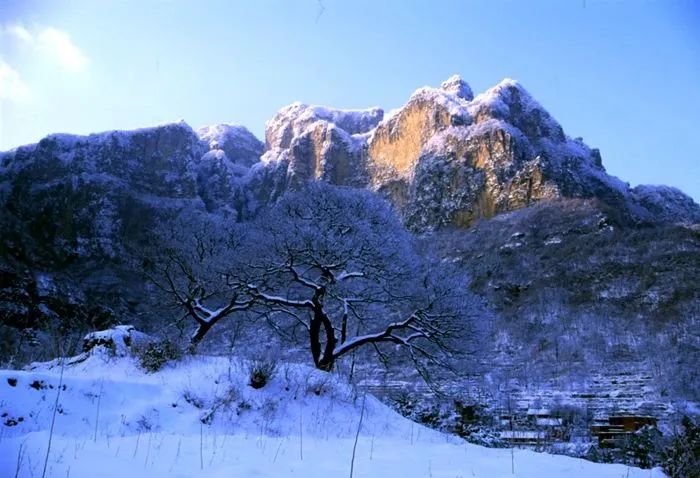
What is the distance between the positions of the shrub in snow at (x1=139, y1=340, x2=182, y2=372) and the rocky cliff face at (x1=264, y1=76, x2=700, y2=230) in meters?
65.8

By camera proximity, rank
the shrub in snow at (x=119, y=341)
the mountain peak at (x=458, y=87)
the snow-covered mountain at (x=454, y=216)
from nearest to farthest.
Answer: the shrub in snow at (x=119, y=341), the snow-covered mountain at (x=454, y=216), the mountain peak at (x=458, y=87)

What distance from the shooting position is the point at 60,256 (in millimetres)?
66625

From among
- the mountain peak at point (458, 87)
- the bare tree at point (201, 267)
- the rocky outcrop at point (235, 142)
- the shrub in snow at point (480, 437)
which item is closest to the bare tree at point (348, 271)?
the bare tree at point (201, 267)

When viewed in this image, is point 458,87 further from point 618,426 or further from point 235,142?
point 618,426

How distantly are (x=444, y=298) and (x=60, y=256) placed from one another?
6727 cm

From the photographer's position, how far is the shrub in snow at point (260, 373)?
9.09 metres

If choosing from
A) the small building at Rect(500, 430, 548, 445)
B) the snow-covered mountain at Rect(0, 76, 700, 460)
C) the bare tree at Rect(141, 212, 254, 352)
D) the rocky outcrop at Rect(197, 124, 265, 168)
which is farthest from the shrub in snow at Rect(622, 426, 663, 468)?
the rocky outcrop at Rect(197, 124, 265, 168)

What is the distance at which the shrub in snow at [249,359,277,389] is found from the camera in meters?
9.09

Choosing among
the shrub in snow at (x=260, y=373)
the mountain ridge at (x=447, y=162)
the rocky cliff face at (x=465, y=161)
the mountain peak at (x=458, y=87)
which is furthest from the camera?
the mountain peak at (x=458, y=87)

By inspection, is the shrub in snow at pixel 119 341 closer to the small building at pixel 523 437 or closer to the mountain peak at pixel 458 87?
the small building at pixel 523 437

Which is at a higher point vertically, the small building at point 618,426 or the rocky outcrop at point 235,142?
the rocky outcrop at point 235,142

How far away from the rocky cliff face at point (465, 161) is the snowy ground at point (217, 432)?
216ft

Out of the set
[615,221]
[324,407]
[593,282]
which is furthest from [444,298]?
[615,221]

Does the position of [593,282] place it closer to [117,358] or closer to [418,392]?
[418,392]
